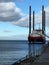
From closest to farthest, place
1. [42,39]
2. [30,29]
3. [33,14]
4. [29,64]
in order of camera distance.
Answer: [29,64] < [42,39] < [30,29] < [33,14]

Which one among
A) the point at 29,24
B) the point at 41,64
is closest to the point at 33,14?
the point at 29,24

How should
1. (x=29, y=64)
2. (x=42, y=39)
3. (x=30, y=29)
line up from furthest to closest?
(x=30, y=29)
(x=42, y=39)
(x=29, y=64)

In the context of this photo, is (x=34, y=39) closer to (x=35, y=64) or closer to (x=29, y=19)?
(x=29, y=19)

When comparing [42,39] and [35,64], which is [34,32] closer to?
[42,39]

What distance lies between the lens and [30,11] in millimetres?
127375

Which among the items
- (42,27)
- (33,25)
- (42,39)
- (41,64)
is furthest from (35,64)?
(33,25)

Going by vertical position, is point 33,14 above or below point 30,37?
above

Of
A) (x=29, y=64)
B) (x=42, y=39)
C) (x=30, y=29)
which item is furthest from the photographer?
(x=30, y=29)

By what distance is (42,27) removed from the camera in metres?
116

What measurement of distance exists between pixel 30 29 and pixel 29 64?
101 m

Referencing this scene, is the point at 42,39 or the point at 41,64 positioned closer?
the point at 41,64

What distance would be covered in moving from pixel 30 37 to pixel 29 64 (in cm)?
9333

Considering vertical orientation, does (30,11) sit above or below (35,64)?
above

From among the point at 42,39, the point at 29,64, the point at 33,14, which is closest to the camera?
the point at 29,64
